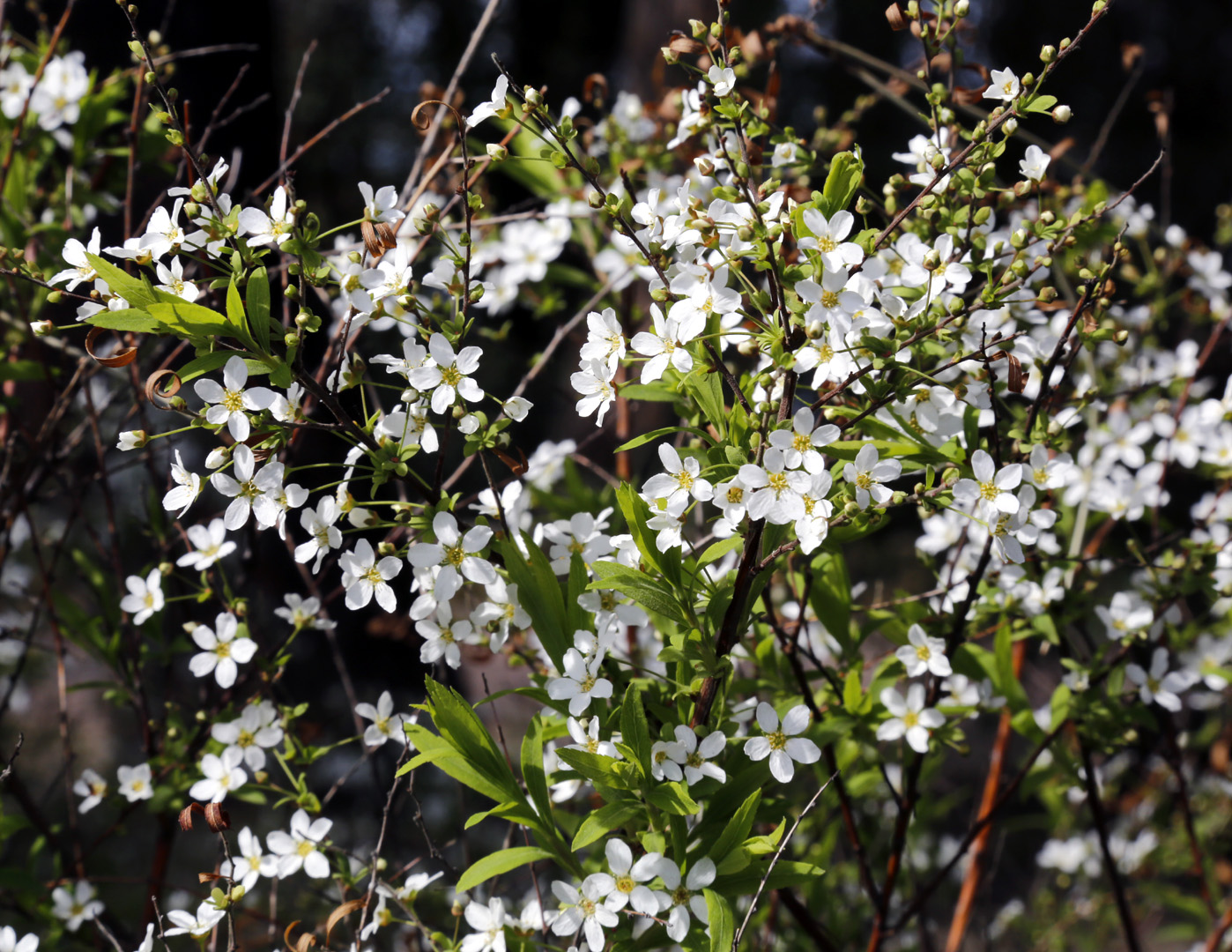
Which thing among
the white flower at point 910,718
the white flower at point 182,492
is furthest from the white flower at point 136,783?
the white flower at point 910,718

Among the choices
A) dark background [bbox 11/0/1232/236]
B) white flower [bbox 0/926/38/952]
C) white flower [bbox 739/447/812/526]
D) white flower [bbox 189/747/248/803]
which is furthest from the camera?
dark background [bbox 11/0/1232/236]

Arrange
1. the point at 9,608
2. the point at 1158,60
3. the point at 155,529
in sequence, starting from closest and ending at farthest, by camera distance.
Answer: the point at 155,529 < the point at 9,608 < the point at 1158,60

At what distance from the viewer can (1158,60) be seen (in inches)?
305

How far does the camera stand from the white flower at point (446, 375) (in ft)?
2.98

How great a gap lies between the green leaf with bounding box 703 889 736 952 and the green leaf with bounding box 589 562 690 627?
27 cm

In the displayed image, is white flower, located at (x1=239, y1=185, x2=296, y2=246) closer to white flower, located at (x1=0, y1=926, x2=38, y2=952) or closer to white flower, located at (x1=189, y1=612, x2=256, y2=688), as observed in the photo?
white flower, located at (x1=189, y1=612, x2=256, y2=688)

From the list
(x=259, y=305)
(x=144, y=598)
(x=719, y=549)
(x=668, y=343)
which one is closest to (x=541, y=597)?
(x=719, y=549)

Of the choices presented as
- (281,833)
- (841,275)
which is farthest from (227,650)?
(841,275)

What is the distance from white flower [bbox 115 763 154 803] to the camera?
48.9 inches

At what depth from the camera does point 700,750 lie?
931 millimetres

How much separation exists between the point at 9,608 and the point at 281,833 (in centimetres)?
280

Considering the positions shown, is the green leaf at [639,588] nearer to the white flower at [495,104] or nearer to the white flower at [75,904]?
the white flower at [495,104]

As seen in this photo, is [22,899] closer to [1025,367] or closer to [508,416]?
[508,416]

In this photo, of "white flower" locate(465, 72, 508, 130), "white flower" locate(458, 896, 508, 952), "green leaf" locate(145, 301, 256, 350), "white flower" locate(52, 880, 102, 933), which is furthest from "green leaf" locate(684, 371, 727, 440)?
"white flower" locate(52, 880, 102, 933)
